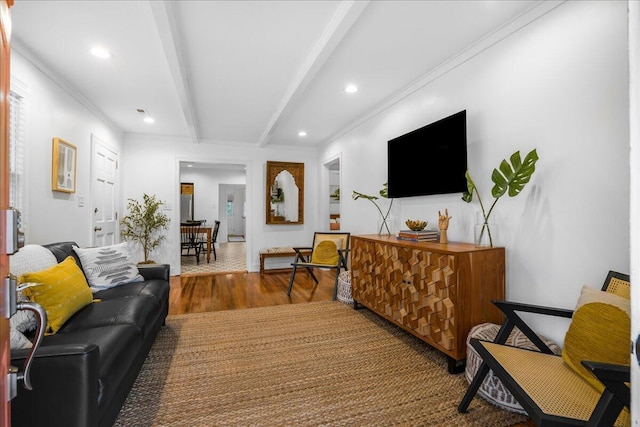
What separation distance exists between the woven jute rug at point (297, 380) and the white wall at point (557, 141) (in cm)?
88

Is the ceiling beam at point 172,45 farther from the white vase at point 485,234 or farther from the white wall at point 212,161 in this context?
the white vase at point 485,234

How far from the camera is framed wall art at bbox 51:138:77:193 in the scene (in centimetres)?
281

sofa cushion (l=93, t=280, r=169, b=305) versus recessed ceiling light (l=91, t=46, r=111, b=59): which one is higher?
recessed ceiling light (l=91, t=46, r=111, b=59)

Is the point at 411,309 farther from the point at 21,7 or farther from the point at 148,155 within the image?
the point at 148,155

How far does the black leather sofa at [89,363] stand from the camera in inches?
44.0

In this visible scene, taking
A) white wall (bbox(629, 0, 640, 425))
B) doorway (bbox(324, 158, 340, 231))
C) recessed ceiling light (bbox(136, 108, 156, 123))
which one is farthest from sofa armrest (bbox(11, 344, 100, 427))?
doorway (bbox(324, 158, 340, 231))

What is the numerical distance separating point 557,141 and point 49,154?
13.2 ft

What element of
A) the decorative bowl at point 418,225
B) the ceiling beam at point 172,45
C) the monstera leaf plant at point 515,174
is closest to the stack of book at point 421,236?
the decorative bowl at point 418,225

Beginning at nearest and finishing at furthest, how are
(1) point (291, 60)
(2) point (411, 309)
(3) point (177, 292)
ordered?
(2) point (411, 309) < (1) point (291, 60) < (3) point (177, 292)

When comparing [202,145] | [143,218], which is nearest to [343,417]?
[143,218]

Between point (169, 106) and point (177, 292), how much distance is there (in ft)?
7.93

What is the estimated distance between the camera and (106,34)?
224 cm

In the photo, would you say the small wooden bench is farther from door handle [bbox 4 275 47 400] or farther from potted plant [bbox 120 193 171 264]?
door handle [bbox 4 275 47 400]

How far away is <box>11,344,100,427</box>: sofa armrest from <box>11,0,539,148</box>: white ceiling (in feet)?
6.16
